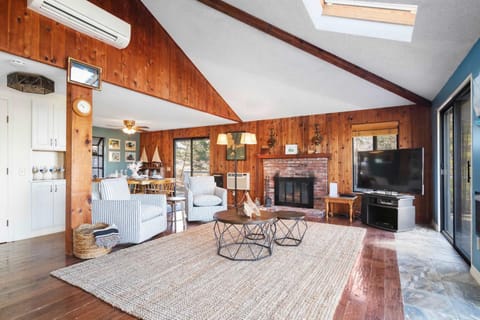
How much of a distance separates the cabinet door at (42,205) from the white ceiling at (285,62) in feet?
5.08

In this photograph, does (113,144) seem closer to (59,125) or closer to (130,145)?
(130,145)

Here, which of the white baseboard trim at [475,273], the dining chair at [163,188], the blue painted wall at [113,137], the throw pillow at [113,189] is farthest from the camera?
the blue painted wall at [113,137]

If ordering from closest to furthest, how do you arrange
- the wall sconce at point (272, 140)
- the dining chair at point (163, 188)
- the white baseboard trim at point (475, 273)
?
the white baseboard trim at point (475, 273) → the wall sconce at point (272, 140) → the dining chair at point (163, 188)

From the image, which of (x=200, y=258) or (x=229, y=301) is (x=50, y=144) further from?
(x=229, y=301)

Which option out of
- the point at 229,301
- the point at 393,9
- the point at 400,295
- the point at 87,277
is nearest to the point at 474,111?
the point at 393,9

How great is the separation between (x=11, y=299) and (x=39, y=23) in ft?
9.08

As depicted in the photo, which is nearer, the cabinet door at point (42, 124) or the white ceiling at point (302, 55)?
the white ceiling at point (302, 55)

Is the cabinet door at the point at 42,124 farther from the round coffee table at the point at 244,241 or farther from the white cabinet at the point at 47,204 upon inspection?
the round coffee table at the point at 244,241

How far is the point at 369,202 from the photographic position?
4.73 meters

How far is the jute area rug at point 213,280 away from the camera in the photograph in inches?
75.9

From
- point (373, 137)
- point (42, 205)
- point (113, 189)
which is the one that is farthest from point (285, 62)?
point (42, 205)

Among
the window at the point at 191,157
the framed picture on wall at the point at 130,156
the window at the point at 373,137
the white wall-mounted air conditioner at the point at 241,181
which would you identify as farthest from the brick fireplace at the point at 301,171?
the framed picture on wall at the point at 130,156

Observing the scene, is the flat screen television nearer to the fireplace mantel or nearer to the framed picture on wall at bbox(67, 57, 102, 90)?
the fireplace mantel

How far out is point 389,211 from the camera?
4.53 meters
